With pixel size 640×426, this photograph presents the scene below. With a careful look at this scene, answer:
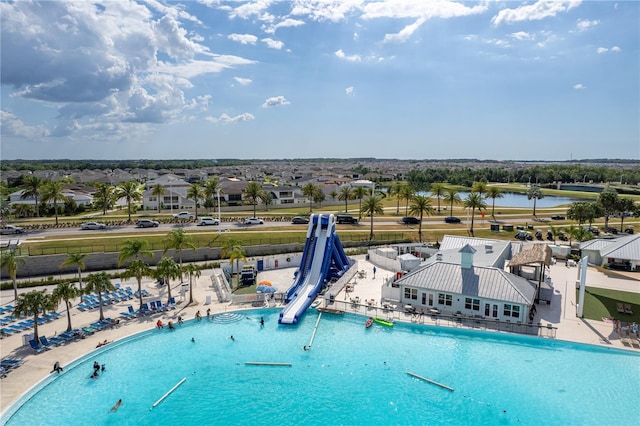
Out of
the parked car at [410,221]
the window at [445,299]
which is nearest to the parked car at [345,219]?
the parked car at [410,221]

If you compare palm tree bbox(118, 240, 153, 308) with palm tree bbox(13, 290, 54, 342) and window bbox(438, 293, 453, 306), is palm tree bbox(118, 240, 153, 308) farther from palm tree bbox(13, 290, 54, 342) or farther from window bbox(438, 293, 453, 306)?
window bbox(438, 293, 453, 306)

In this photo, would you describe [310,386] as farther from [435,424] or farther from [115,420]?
[115,420]

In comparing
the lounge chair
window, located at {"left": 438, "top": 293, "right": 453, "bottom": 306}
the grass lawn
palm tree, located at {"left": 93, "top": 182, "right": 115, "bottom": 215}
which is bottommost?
the lounge chair

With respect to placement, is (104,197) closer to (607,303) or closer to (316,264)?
(316,264)

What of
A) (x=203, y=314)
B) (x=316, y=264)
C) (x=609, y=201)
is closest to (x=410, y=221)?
(x=609, y=201)

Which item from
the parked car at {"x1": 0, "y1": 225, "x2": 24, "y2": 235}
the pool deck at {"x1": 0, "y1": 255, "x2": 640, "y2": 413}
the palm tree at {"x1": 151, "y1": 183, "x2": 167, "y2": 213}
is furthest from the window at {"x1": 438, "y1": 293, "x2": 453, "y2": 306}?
the palm tree at {"x1": 151, "y1": 183, "x2": 167, "y2": 213}

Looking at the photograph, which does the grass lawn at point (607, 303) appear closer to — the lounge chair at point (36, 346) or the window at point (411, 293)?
the window at point (411, 293)
